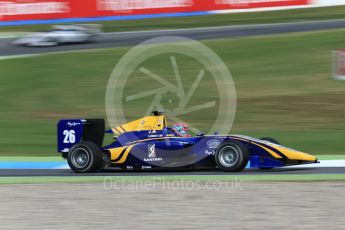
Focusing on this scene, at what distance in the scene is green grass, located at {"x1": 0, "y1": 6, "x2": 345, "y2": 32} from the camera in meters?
35.9

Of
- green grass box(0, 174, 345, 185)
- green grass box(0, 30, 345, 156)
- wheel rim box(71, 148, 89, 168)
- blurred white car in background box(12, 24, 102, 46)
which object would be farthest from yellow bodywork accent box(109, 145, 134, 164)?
blurred white car in background box(12, 24, 102, 46)

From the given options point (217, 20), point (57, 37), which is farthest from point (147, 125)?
point (217, 20)

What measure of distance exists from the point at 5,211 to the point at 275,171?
16.1ft

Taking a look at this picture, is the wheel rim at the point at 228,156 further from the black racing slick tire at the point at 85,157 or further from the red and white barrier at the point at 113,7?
the red and white barrier at the point at 113,7

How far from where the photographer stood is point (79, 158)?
40.5 ft

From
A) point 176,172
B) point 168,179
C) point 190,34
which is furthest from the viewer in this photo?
point 190,34

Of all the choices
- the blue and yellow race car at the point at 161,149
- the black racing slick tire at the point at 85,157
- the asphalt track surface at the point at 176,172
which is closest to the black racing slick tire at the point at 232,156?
the blue and yellow race car at the point at 161,149

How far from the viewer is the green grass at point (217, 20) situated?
35875 mm

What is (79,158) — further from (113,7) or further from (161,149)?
(113,7)

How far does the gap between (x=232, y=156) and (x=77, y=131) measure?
2883 mm

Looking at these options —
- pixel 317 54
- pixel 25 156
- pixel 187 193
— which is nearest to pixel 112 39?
pixel 317 54

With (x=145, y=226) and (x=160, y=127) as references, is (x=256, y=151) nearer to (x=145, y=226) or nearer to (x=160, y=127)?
(x=160, y=127)

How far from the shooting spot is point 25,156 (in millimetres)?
15312

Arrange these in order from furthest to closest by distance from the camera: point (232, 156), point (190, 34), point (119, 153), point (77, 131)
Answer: point (190, 34) < point (77, 131) < point (119, 153) < point (232, 156)
